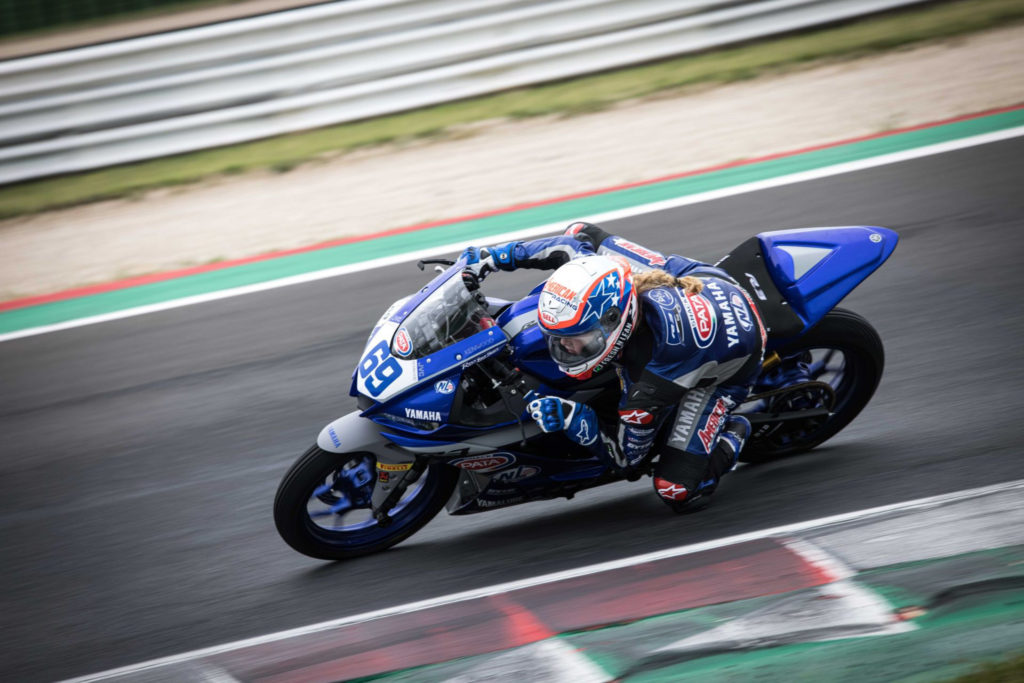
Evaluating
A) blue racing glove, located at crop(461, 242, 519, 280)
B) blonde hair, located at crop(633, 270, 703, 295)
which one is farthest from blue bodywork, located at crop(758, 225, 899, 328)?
blue racing glove, located at crop(461, 242, 519, 280)

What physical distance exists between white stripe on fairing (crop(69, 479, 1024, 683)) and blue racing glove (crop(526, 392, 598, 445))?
0.75m

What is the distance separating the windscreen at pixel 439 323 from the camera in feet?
15.3

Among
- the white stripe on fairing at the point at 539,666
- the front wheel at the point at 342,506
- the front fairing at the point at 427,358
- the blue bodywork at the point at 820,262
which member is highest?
the blue bodywork at the point at 820,262

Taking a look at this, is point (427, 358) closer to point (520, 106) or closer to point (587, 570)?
point (587, 570)

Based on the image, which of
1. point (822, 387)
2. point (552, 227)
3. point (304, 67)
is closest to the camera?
point (822, 387)

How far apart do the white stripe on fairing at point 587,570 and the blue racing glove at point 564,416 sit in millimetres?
751

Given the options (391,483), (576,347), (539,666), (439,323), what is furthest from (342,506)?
(576,347)

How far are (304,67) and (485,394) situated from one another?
7.78 m

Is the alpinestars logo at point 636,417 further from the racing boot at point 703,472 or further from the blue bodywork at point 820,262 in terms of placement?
the blue bodywork at point 820,262

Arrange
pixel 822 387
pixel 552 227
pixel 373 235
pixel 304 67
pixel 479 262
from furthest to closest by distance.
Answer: pixel 304 67 < pixel 373 235 < pixel 552 227 < pixel 822 387 < pixel 479 262

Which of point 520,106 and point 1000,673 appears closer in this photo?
point 1000,673

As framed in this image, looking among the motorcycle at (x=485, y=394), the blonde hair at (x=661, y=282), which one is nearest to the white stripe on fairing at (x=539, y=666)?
the motorcycle at (x=485, y=394)

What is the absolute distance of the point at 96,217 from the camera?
10766 millimetres

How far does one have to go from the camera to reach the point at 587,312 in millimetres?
4305
